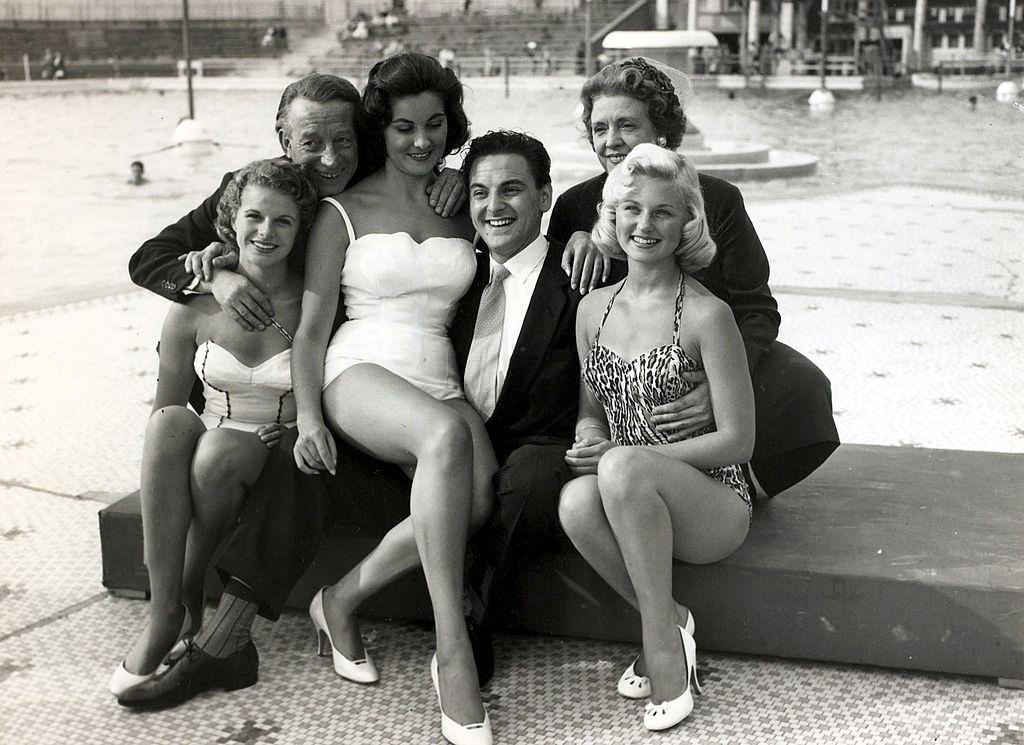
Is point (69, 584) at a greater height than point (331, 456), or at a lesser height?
lesser

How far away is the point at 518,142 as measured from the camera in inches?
88.5

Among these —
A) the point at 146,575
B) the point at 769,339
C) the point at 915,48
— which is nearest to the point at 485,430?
the point at 769,339

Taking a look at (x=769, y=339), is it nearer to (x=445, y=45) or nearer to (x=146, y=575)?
(x=146, y=575)

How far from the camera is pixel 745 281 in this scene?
246 cm

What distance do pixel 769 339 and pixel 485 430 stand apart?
0.66 m

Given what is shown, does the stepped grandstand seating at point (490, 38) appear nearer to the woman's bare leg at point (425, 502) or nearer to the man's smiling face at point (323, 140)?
the man's smiling face at point (323, 140)

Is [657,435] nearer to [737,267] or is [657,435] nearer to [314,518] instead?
[737,267]

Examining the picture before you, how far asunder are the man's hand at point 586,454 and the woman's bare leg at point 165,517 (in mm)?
697

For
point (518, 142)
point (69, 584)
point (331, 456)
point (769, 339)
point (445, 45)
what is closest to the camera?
point (331, 456)

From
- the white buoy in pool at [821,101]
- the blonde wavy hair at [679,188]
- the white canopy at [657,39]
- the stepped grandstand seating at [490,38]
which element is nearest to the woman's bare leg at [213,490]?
the blonde wavy hair at [679,188]

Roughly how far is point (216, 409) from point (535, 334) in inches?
26.2

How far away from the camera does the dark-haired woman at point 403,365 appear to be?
1960 mm

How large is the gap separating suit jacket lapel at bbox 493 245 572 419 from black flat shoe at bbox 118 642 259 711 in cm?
68

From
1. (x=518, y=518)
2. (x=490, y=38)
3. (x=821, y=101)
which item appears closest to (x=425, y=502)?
(x=518, y=518)
